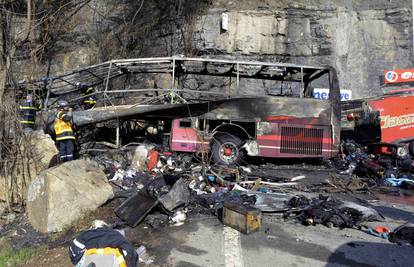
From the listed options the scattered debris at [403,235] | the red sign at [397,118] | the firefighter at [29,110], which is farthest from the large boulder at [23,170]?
the red sign at [397,118]

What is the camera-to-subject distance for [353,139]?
1282 centimetres

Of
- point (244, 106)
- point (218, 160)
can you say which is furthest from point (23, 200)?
point (244, 106)

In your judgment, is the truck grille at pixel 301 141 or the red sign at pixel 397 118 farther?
the red sign at pixel 397 118

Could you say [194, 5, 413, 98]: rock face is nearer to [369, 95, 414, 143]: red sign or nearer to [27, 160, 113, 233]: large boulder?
[369, 95, 414, 143]: red sign

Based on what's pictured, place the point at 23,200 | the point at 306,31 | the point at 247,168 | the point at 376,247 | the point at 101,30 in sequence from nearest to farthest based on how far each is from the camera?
1. the point at 376,247
2. the point at 23,200
3. the point at 247,168
4. the point at 306,31
5. the point at 101,30

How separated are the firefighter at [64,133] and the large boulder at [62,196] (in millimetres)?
2439

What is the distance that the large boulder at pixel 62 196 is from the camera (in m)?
5.68

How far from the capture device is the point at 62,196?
575cm

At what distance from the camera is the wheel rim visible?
29.8 ft

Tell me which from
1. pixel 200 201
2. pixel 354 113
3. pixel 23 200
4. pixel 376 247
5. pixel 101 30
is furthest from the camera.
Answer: pixel 101 30

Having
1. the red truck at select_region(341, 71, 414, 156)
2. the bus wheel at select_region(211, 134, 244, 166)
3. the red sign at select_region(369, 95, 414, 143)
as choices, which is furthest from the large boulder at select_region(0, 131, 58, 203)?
the red sign at select_region(369, 95, 414, 143)

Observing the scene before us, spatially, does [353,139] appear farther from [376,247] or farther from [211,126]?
[376,247]

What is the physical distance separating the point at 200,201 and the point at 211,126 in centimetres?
330

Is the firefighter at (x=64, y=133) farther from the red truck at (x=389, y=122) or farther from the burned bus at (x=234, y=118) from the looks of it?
the red truck at (x=389, y=122)
